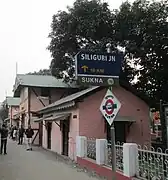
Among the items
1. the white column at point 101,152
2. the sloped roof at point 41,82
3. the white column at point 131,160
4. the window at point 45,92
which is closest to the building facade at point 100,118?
the white column at point 101,152

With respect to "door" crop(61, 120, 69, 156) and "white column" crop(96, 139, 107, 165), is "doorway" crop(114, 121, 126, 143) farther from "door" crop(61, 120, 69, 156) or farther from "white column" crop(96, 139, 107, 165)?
"white column" crop(96, 139, 107, 165)

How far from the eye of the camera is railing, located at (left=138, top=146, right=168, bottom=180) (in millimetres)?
7961

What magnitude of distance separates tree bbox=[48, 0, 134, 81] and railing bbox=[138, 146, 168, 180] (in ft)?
56.5

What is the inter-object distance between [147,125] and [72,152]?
162 inches

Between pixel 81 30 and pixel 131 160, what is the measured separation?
1827 centimetres

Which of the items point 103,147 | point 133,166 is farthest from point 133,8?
point 133,166

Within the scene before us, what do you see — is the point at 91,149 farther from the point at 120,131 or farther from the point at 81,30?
the point at 81,30

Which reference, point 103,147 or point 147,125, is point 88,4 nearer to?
point 147,125

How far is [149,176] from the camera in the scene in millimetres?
8617

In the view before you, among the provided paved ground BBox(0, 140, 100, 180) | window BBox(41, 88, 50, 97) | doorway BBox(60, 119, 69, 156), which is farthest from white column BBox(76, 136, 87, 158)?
window BBox(41, 88, 50, 97)

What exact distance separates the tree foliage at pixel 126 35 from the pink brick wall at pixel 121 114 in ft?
24.4

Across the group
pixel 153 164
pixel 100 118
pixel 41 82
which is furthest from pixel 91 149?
pixel 41 82

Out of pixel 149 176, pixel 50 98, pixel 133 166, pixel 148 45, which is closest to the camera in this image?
pixel 149 176

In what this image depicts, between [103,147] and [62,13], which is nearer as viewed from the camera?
[103,147]
